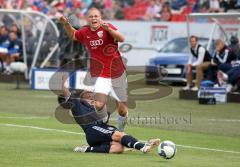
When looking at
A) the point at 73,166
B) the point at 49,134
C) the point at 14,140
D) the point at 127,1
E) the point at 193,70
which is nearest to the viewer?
the point at 73,166

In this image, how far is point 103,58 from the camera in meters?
15.3

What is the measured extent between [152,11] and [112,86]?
22896mm

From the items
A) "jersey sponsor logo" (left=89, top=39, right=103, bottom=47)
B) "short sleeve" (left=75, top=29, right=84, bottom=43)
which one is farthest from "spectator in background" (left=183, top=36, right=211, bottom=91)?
"jersey sponsor logo" (left=89, top=39, right=103, bottom=47)

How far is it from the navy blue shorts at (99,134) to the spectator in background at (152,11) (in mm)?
24416

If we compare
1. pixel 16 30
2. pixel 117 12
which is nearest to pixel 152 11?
pixel 117 12

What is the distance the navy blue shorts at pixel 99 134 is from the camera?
13344mm

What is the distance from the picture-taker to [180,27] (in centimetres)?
3509

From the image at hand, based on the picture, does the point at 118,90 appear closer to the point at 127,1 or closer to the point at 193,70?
the point at 193,70

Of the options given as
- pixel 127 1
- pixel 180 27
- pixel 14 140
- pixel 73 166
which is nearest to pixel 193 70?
pixel 180 27

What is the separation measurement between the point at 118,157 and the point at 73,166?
52.8 inches

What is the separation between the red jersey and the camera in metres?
15.1

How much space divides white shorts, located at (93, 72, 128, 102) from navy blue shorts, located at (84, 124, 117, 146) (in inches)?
75.3

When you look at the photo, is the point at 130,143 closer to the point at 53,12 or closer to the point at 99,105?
the point at 99,105

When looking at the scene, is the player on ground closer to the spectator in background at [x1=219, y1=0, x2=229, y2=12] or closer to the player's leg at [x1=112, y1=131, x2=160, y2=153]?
the player's leg at [x1=112, y1=131, x2=160, y2=153]
